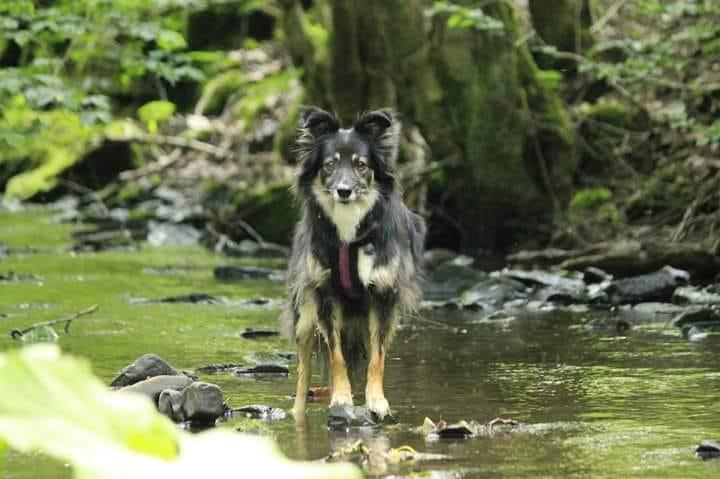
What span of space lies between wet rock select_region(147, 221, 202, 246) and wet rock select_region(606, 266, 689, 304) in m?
8.19

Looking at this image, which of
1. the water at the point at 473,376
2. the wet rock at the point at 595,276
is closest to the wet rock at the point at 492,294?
the water at the point at 473,376

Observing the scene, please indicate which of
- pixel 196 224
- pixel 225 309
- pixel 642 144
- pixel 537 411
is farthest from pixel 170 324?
pixel 196 224

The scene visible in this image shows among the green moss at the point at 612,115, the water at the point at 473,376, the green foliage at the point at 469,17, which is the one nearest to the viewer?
the water at the point at 473,376

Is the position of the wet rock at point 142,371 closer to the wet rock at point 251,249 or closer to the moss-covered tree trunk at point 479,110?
the moss-covered tree trunk at point 479,110

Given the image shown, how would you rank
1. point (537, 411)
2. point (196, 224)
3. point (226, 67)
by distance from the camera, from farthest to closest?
1. point (226, 67)
2. point (196, 224)
3. point (537, 411)

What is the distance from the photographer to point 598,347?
8258 mm

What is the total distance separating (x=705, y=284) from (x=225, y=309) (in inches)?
177

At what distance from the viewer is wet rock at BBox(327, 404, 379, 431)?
227 inches

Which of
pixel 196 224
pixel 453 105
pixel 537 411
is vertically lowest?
pixel 196 224

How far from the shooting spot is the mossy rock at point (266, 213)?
16391 millimetres

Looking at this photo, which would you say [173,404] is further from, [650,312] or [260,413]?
[650,312]

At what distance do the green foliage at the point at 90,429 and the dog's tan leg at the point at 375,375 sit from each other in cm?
543

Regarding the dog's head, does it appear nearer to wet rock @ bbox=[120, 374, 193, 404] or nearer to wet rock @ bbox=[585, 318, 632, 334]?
wet rock @ bbox=[120, 374, 193, 404]

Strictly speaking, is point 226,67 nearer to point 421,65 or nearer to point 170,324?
point 421,65
